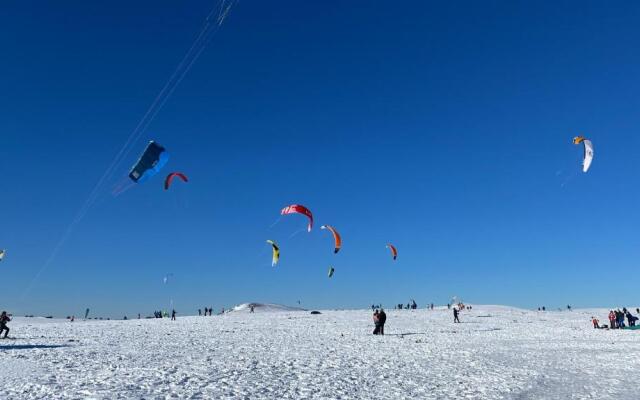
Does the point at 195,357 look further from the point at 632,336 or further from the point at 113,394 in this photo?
the point at 632,336

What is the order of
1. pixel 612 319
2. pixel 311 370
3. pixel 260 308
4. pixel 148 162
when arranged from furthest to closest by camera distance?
pixel 260 308, pixel 612 319, pixel 148 162, pixel 311 370

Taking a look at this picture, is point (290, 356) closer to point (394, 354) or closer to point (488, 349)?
point (394, 354)

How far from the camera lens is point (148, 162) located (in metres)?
24.0

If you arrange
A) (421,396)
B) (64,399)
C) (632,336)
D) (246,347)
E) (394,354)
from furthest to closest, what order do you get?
(632,336), (246,347), (394,354), (421,396), (64,399)

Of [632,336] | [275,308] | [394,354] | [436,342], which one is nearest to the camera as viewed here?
[394,354]

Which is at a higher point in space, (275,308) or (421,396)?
(275,308)

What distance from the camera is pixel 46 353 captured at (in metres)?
16.9

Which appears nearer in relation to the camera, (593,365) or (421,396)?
(421,396)

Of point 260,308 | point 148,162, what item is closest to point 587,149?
point 148,162

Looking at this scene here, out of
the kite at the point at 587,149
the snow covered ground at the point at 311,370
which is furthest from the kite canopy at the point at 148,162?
the kite at the point at 587,149

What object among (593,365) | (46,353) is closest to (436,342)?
(593,365)

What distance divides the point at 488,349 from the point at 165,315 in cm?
4827

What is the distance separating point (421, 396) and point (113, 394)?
22.0ft

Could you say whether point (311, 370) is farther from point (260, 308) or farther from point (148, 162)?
point (260, 308)
